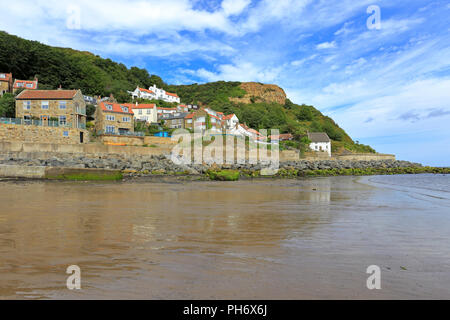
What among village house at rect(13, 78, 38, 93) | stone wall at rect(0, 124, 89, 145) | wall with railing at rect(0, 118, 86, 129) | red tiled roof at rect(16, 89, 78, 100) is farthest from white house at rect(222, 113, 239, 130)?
village house at rect(13, 78, 38, 93)

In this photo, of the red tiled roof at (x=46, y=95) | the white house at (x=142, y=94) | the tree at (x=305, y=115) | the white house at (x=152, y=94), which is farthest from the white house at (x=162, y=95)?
the tree at (x=305, y=115)

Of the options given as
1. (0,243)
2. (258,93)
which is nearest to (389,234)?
(0,243)

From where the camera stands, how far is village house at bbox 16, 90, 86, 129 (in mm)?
41344

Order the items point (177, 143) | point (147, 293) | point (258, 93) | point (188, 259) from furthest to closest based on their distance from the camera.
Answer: point (258, 93) < point (177, 143) < point (188, 259) < point (147, 293)

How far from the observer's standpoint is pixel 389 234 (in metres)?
5.93

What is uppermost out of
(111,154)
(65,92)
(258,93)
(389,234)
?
(258,93)

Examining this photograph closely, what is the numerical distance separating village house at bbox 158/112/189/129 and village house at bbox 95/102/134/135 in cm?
1596

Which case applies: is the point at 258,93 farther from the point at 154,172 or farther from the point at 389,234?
the point at 389,234

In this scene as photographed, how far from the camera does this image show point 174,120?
6656 centimetres

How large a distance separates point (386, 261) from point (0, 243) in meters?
6.46

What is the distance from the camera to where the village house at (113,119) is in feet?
154

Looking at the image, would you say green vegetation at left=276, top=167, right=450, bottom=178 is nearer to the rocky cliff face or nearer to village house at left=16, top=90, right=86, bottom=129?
village house at left=16, top=90, right=86, bottom=129

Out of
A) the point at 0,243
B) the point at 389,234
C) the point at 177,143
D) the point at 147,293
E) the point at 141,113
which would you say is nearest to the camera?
the point at 147,293

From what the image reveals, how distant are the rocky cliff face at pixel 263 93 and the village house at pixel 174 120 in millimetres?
88362
